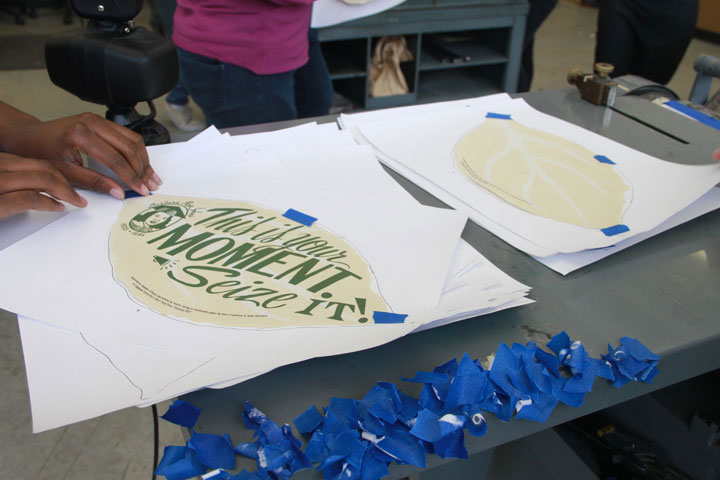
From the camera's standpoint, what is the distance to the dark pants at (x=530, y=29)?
2498 millimetres

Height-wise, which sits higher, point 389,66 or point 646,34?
point 646,34

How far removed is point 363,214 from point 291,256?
0.37 ft

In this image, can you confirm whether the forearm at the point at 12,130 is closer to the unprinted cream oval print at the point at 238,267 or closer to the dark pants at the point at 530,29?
the unprinted cream oval print at the point at 238,267

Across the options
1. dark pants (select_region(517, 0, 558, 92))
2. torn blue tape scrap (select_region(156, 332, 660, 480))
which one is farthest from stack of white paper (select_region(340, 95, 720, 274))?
dark pants (select_region(517, 0, 558, 92))

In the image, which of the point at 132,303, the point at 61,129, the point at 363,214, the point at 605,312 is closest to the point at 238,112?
the point at 61,129

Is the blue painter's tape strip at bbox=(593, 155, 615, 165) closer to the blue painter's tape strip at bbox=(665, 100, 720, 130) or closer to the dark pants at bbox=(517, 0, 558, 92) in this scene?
the blue painter's tape strip at bbox=(665, 100, 720, 130)

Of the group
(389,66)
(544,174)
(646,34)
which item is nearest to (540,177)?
(544,174)

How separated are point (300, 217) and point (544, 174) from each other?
12.5 inches

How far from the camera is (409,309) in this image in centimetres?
48

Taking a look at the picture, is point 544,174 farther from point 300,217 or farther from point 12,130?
point 12,130

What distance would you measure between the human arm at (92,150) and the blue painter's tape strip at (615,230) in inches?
20.0

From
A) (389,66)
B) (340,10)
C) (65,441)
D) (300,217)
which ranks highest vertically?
(340,10)

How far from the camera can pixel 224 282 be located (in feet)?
1.63

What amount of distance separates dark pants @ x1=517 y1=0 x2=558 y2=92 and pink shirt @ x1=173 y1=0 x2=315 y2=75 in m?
1.66
